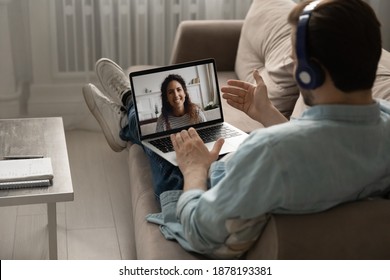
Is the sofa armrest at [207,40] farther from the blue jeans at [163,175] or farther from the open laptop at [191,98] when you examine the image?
the blue jeans at [163,175]

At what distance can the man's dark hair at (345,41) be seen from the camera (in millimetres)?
1287

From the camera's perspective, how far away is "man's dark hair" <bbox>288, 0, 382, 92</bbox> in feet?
4.22

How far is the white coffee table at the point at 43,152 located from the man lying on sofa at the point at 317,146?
565 millimetres

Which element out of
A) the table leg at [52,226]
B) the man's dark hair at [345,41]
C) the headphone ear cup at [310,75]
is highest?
the man's dark hair at [345,41]

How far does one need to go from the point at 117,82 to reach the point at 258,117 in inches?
30.4

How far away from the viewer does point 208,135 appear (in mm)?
2170

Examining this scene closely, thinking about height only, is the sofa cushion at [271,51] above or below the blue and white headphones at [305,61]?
below

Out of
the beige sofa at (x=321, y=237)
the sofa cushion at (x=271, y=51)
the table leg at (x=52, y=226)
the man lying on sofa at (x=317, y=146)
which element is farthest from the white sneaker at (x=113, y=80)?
the man lying on sofa at (x=317, y=146)

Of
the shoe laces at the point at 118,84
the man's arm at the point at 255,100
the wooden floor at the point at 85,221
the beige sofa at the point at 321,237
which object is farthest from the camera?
the shoe laces at the point at 118,84

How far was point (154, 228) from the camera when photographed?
5.73ft

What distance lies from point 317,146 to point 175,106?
2.87ft

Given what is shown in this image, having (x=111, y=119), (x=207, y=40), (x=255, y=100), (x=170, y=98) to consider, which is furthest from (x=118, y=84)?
(x=255, y=100)

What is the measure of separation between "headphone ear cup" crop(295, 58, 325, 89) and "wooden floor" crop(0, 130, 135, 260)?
114 centimetres

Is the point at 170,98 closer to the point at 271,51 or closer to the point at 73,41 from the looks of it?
the point at 271,51
